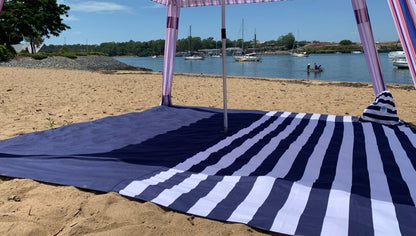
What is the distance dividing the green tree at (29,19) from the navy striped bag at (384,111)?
3088 centimetres

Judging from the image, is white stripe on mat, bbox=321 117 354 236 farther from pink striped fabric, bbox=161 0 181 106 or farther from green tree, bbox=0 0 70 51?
green tree, bbox=0 0 70 51

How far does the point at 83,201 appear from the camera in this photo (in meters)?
2.06

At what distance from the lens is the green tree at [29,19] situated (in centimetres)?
2795

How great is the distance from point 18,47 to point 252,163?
41.7 m

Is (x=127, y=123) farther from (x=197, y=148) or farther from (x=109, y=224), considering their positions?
(x=109, y=224)

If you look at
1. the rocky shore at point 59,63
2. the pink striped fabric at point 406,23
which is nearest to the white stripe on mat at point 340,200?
the pink striped fabric at point 406,23

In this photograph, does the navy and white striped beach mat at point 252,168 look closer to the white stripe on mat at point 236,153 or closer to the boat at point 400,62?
the white stripe on mat at point 236,153

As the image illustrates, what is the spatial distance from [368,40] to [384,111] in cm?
103

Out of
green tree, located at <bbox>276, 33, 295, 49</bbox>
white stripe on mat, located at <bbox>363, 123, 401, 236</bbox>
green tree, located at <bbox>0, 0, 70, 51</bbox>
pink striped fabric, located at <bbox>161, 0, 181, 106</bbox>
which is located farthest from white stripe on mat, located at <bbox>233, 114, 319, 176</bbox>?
green tree, located at <bbox>276, 33, 295, 49</bbox>

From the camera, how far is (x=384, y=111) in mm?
4125

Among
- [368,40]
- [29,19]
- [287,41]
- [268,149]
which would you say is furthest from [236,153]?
[287,41]

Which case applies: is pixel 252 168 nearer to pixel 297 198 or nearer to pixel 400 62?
pixel 297 198

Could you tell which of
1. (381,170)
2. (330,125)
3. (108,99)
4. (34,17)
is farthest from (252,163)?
(34,17)

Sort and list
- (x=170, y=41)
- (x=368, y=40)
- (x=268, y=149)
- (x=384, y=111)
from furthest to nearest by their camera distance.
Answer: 1. (x=170, y=41)
2. (x=368, y=40)
3. (x=384, y=111)
4. (x=268, y=149)
